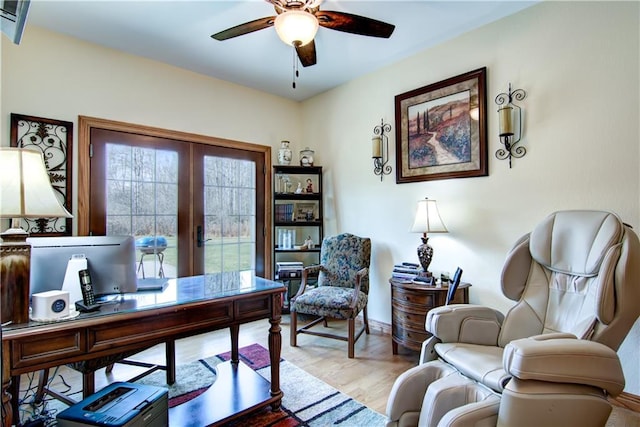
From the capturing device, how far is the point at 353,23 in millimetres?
2031

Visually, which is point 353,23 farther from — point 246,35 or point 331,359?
point 331,359

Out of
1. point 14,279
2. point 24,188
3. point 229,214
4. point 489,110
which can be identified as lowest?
point 14,279

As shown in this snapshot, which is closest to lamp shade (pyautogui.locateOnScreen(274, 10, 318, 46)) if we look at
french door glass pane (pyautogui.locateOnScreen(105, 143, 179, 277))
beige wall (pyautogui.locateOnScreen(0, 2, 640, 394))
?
beige wall (pyautogui.locateOnScreen(0, 2, 640, 394))

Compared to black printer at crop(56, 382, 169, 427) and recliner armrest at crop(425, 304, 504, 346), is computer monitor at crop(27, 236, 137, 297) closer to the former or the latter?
black printer at crop(56, 382, 169, 427)

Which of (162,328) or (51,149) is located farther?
(51,149)

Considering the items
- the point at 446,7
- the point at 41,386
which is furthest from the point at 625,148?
the point at 41,386

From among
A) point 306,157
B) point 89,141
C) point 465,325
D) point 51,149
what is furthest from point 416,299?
point 51,149

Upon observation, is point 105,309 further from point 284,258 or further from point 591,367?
point 284,258

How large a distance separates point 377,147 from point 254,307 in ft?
7.26

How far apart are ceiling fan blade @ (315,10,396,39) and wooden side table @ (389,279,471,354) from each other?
1918 millimetres

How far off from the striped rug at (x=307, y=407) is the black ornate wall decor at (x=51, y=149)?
1728 mm

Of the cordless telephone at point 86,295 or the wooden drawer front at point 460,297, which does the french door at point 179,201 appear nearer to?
the cordless telephone at point 86,295

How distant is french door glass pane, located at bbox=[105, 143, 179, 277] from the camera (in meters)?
3.13

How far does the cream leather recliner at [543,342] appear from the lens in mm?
1263
